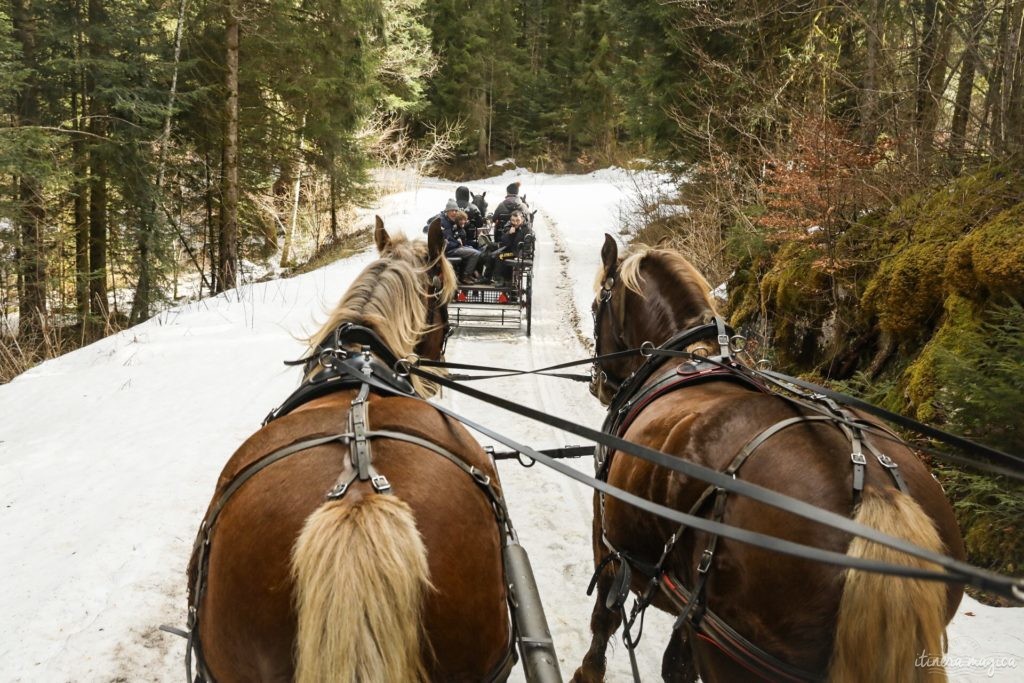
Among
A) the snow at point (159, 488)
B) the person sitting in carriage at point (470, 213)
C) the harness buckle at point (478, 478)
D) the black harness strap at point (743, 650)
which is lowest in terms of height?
the snow at point (159, 488)

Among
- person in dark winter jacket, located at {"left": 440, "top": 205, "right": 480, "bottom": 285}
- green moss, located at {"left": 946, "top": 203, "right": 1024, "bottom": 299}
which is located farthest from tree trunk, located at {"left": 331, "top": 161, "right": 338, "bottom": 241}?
green moss, located at {"left": 946, "top": 203, "right": 1024, "bottom": 299}

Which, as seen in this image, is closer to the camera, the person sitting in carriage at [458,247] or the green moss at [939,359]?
the green moss at [939,359]

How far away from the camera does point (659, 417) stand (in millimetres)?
2836

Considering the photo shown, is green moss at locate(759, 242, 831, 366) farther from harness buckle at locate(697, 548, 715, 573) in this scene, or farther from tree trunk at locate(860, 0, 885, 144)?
harness buckle at locate(697, 548, 715, 573)

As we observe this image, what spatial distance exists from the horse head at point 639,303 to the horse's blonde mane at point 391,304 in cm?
104

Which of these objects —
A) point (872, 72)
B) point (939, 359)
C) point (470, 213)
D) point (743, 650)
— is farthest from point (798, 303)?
point (470, 213)

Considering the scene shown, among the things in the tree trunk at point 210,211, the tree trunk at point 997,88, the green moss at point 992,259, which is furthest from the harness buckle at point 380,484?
the tree trunk at point 210,211

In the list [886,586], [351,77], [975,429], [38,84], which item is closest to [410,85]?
[351,77]

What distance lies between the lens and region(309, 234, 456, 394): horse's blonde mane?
311cm

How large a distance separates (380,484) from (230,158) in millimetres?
13446

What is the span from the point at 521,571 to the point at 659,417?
1.03 meters

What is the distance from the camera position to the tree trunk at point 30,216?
11.0m

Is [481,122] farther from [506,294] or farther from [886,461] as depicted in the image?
[886,461]

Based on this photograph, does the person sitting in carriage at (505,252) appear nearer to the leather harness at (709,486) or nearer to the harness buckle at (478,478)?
the leather harness at (709,486)
